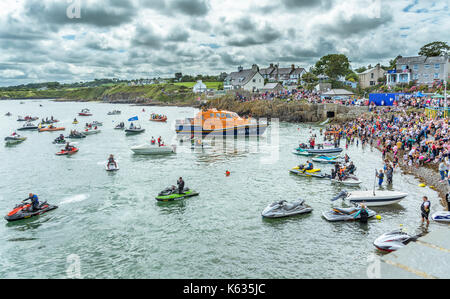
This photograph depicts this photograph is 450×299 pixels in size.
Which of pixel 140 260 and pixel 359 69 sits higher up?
pixel 359 69

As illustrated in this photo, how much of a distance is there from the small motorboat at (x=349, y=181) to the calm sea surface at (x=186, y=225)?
607mm

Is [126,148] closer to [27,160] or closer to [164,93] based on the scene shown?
[27,160]

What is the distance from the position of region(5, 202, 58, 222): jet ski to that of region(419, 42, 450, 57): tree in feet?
276

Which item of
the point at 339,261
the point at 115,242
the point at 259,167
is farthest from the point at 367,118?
the point at 115,242

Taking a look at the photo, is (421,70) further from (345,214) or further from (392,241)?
(392,241)

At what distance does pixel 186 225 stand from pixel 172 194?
4124 millimetres

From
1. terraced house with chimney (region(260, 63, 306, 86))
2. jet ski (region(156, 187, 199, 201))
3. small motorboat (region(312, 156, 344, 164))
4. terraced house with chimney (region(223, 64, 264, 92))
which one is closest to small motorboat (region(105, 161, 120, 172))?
jet ski (region(156, 187, 199, 201))

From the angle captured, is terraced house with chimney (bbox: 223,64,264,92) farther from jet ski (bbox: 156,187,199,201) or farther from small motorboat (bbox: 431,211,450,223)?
small motorboat (bbox: 431,211,450,223)

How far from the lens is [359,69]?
148m

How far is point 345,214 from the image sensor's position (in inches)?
671

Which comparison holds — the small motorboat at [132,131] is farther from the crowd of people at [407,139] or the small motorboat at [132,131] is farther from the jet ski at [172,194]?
the jet ski at [172,194]

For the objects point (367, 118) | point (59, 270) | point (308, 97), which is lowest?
point (59, 270)

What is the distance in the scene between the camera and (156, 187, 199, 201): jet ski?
20.2 m

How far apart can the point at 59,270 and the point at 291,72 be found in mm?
113752
